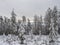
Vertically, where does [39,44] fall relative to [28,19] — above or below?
below

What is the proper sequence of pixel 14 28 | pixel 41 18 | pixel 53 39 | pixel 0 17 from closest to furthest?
pixel 53 39 → pixel 14 28 → pixel 0 17 → pixel 41 18

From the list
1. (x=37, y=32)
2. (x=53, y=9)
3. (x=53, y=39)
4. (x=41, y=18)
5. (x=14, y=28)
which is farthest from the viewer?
(x=41, y=18)

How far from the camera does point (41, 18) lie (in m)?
35.5

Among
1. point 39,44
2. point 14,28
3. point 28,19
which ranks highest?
point 28,19

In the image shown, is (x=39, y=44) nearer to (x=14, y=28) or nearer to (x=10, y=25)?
(x=14, y=28)

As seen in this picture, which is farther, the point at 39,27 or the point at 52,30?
the point at 39,27

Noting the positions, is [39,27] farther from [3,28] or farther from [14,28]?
[3,28]

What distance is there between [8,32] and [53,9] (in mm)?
13566

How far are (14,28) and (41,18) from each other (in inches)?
453

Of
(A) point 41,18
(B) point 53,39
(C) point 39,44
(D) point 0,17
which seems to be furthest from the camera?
(A) point 41,18

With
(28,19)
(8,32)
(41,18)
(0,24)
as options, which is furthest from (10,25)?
(41,18)

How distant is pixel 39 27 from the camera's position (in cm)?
3162

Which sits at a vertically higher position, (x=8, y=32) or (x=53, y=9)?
(x=53, y=9)

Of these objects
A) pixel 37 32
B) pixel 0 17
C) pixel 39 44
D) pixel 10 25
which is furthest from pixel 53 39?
pixel 0 17
